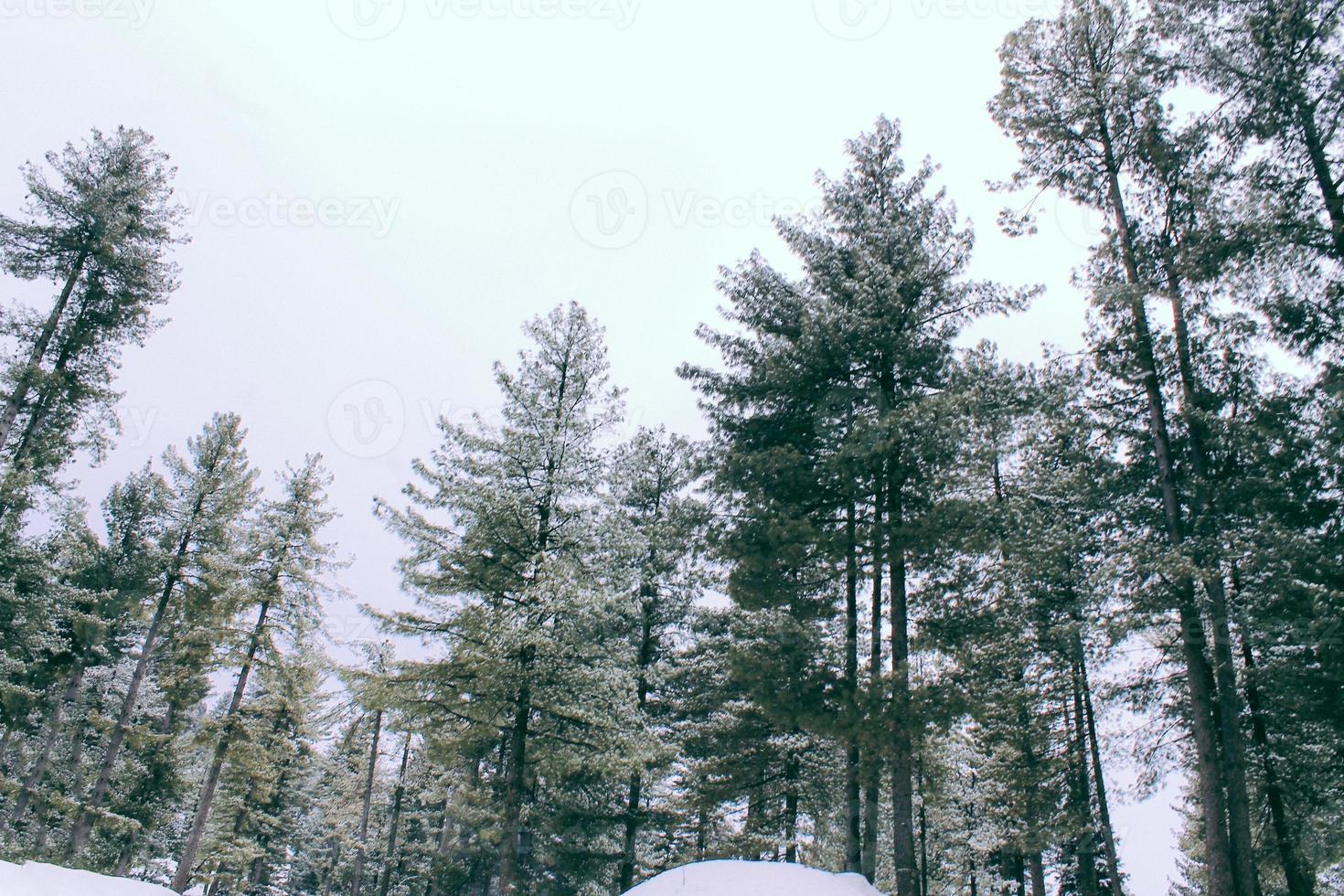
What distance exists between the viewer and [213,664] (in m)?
20.4

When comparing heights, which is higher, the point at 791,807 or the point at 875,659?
the point at 875,659

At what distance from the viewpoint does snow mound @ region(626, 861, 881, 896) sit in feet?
31.0

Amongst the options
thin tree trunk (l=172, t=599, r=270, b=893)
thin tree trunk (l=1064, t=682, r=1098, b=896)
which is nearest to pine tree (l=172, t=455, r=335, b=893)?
thin tree trunk (l=172, t=599, r=270, b=893)

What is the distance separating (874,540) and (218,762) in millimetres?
19631

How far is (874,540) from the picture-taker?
1248 cm

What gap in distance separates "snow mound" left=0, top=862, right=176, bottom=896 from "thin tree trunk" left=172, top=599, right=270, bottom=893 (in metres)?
5.39

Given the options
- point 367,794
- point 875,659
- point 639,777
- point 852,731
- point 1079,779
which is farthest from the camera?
point 367,794

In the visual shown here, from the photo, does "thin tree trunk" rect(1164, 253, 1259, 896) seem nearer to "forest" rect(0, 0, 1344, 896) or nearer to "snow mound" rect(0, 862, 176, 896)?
"forest" rect(0, 0, 1344, 896)

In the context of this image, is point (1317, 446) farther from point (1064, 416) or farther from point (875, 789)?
point (875, 789)

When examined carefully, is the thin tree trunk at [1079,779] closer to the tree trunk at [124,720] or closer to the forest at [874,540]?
the forest at [874,540]

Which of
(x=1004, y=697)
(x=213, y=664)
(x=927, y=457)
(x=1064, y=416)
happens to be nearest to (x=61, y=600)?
(x=213, y=664)

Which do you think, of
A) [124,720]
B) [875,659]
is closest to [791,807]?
[875,659]

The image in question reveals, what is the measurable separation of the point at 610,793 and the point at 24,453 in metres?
17.9

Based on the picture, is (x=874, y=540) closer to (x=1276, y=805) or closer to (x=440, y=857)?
(x=1276, y=805)
